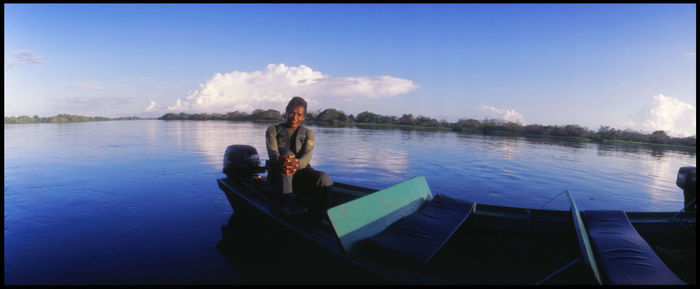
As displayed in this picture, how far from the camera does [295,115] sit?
508 centimetres

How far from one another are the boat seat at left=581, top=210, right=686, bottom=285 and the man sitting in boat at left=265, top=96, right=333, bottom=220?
343 centimetres

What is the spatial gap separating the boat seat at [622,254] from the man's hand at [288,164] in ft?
12.6

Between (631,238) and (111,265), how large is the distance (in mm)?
7369

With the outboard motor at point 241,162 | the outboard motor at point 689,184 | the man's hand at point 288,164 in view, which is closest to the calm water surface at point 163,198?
the outboard motor at point 241,162

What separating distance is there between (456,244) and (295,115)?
346cm

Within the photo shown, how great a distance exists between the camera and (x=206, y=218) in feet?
22.7

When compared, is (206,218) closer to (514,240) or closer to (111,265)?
(111,265)

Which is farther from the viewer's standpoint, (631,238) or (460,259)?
(460,259)

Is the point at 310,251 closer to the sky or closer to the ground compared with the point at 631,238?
closer to the ground

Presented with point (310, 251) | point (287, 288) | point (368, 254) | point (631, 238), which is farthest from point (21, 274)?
point (631, 238)

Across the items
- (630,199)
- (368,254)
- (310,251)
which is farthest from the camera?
(630,199)

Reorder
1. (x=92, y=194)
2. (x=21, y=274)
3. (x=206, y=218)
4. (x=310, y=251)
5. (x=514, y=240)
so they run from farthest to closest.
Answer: (x=92, y=194) → (x=206, y=218) → (x=514, y=240) → (x=21, y=274) → (x=310, y=251)

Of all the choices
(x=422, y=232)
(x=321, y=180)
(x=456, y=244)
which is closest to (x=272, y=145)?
(x=321, y=180)

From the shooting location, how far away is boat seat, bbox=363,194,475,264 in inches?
131
